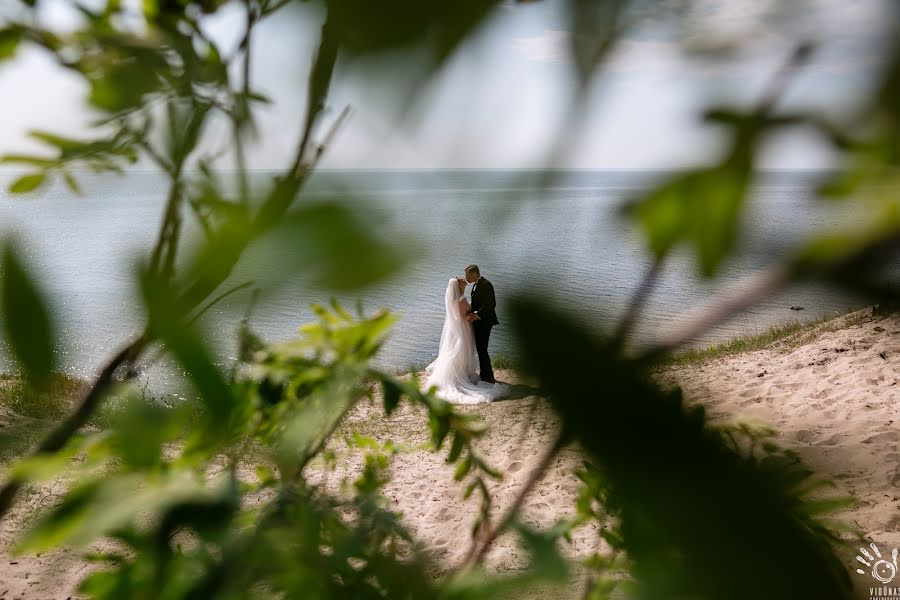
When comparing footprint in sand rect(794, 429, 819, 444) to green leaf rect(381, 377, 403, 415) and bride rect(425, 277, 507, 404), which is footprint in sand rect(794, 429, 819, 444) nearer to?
green leaf rect(381, 377, 403, 415)

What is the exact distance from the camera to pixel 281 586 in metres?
0.29

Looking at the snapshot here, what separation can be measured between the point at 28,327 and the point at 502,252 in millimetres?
133

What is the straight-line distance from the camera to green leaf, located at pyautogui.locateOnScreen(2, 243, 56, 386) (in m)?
0.18

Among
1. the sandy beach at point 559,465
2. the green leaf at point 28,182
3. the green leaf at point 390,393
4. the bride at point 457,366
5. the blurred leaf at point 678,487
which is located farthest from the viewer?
the bride at point 457,366

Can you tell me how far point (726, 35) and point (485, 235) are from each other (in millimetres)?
71

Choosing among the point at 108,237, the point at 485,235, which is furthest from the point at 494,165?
the point at 108,237

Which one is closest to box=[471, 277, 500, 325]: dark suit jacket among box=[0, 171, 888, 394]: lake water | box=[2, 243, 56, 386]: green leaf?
box=[0, 171, 888, 394]: lake water

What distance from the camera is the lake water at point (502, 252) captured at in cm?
14

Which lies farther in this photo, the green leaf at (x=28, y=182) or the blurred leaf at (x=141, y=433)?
the green leaf at (x=28, y=182)

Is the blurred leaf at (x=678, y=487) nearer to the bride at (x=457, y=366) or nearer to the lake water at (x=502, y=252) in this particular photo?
the lake water at (x=502, y=252)

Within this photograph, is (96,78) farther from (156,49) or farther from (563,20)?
(563,20)

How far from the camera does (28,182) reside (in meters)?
0.28

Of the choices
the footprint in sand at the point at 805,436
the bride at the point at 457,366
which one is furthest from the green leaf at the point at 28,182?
the bride at the point at 457,366

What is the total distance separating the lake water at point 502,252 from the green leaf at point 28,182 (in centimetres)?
7
